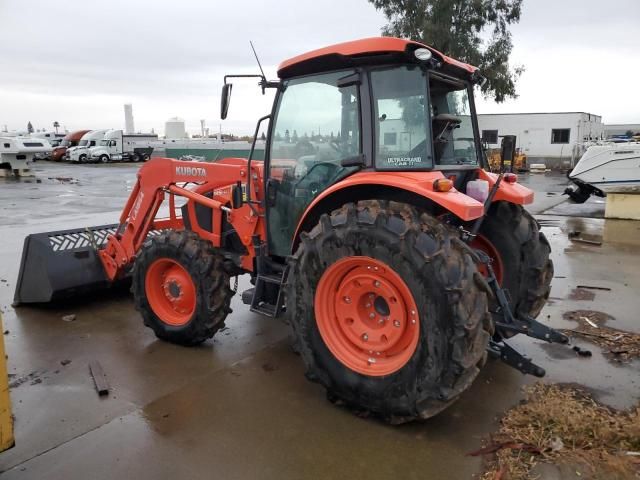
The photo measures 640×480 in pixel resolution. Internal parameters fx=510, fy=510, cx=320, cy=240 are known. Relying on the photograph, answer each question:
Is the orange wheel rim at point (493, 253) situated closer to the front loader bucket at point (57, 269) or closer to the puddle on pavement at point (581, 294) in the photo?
the puddle on pavement at point (581, 294)

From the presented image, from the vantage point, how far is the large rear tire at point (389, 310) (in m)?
2.82

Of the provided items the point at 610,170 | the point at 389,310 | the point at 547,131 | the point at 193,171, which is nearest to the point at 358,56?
the point at 389,310

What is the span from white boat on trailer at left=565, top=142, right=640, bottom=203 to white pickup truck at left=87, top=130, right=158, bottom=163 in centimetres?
3310

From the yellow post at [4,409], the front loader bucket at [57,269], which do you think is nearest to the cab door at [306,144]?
the yellow post at [4,409]

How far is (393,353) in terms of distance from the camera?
3.20 metres

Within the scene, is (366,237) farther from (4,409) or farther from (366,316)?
(4,409)

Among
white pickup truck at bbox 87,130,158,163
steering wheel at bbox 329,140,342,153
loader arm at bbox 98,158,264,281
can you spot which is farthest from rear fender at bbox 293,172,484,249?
white pickup truck at bbox 87,130,158,163

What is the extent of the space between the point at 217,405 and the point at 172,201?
2.15 metres

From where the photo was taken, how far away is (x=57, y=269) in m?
5.16

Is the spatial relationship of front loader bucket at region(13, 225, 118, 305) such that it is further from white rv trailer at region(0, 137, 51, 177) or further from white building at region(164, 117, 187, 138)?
white building at region(164, 117, 187, 138)

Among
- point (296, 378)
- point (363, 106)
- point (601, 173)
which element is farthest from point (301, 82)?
point (601, 173)

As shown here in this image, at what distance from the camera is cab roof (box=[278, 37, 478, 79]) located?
10.5 feet

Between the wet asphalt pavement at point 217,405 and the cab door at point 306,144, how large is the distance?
113 centimetres

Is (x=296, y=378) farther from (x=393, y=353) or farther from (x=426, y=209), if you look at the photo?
(x=426, y=209)
